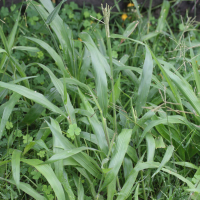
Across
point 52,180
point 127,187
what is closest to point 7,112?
point 52,180

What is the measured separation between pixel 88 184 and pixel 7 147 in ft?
1.84

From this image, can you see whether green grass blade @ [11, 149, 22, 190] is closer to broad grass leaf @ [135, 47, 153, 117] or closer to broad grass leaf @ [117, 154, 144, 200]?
broad grass leaf @ [117, 154, 144, 200]

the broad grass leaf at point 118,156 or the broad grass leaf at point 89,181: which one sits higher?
the broad grass leaf at point 118,156

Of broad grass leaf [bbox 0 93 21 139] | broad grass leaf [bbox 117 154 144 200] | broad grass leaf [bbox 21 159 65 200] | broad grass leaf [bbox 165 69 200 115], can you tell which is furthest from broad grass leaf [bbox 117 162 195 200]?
broad grass leaf [bbox 0 93 21 139]

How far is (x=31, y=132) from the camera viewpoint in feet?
5.28

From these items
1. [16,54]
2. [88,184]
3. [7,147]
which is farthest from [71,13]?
[88,184]

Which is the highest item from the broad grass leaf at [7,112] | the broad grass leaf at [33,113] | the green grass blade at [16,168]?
the broad grass leaf at [7,112]

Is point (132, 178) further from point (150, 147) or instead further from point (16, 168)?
point (16, 168)

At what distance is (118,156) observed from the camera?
1.18 m

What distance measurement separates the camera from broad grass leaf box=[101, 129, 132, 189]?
114 cm

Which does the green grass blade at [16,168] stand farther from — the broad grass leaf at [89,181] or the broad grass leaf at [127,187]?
Result: the broad grass leaf at [127,187]

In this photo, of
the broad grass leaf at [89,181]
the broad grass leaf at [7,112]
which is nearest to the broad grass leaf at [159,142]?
the broad grass leaf at [89,181]

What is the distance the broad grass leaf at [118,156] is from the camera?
1138 millimetres

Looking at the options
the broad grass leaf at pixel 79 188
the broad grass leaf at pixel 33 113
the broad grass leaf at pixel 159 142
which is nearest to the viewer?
the broad grass leaf at pixel 79 188
